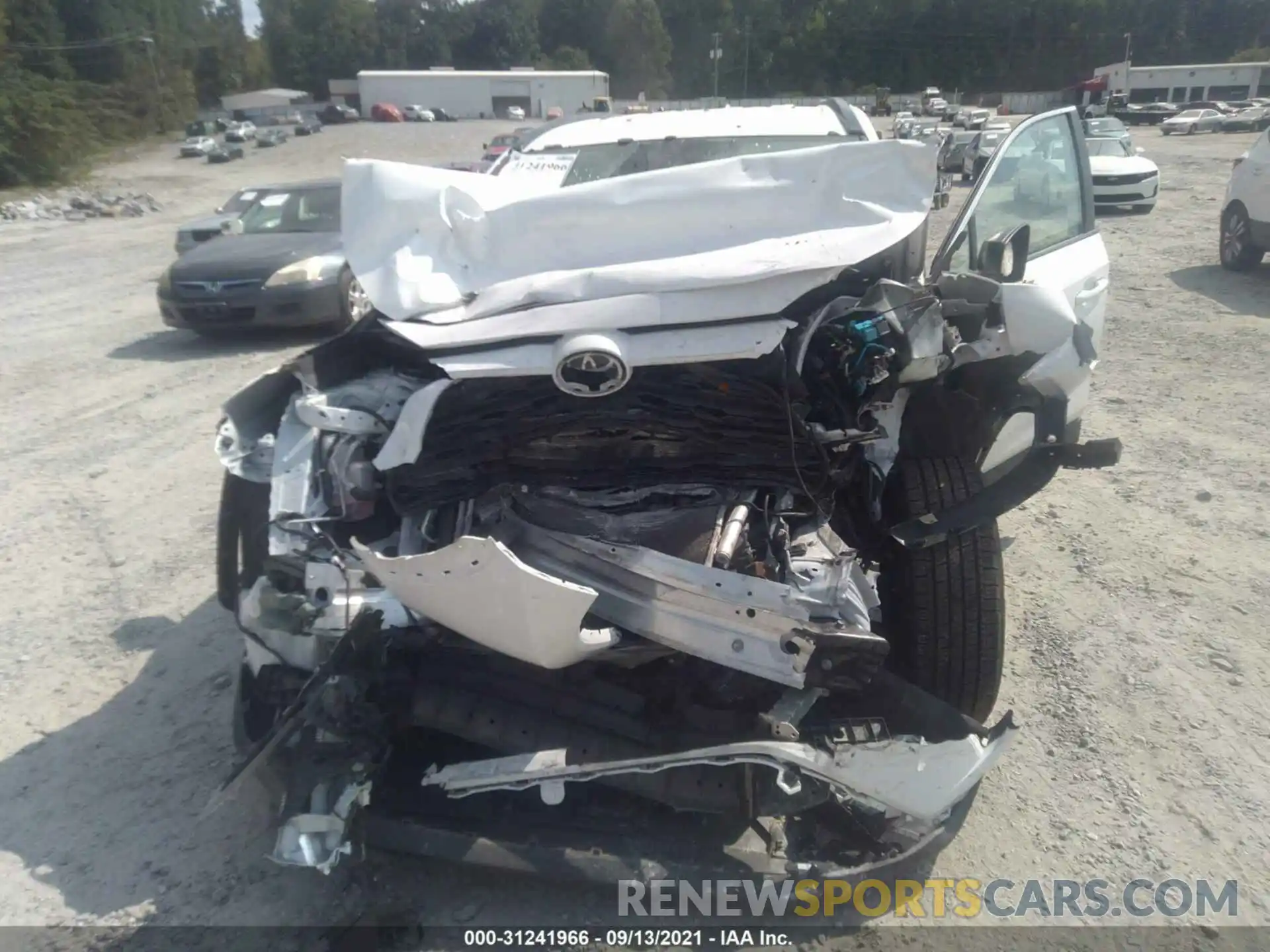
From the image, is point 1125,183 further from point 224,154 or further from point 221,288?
point 224,154

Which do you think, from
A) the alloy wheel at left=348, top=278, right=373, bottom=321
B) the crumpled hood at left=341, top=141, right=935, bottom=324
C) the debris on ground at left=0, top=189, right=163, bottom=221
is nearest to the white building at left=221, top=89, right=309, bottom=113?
the debris on ground at left=0, top=189, right=163, bottom=221

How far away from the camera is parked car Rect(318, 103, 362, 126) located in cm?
5669

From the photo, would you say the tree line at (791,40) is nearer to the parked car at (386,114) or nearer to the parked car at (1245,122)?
the parked car at (386,114)

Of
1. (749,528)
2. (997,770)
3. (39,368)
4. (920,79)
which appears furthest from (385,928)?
(920,79)

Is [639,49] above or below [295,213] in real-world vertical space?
above

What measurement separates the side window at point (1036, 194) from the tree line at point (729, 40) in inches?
2925

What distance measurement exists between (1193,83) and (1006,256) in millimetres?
65541

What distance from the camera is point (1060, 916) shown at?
2482 mm

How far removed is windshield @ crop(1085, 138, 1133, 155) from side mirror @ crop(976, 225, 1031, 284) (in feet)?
50.7

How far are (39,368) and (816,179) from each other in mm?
7891

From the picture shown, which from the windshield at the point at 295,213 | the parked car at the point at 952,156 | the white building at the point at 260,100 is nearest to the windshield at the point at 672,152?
the parked car at the point at 952,156

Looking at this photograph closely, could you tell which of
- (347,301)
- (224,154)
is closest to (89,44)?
(224,154)

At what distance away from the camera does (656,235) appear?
283 centimetres

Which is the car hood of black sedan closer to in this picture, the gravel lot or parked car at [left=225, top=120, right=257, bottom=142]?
the gravel lot
